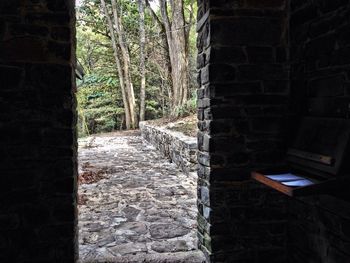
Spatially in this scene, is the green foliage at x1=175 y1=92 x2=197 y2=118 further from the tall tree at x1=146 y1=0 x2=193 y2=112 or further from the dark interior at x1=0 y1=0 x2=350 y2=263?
the dark interior at x1=0 y1=0 x2=350 y2=263

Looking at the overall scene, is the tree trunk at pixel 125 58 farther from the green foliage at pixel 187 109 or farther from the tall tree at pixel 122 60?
the green foliage at pixel 187 109

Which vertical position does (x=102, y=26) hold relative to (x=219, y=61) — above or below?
above

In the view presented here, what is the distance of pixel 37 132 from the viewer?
304cm

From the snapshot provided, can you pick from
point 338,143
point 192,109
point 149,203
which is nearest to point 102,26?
point 192,109

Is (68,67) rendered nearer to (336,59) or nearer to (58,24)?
(58,24)

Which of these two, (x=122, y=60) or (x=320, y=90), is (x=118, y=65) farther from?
(x=320, y=90)

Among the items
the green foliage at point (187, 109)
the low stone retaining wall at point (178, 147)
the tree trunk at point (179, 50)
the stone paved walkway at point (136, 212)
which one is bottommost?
the stone paved walkway at point (136, 212)

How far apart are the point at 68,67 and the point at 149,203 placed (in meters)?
2.59

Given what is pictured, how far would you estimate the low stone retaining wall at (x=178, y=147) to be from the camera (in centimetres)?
659

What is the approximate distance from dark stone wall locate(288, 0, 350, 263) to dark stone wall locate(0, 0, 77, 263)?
203 cm

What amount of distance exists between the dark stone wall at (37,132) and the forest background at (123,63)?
886 cm

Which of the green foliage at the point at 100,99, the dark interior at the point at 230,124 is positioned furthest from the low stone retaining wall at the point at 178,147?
the green foliage at the point at 100,99

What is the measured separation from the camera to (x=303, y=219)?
3252 mm

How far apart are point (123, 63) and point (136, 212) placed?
11874 mm
